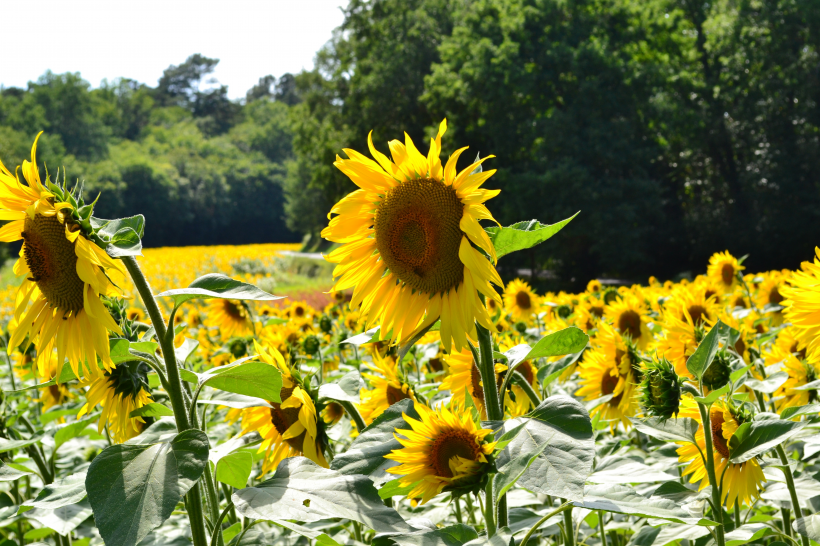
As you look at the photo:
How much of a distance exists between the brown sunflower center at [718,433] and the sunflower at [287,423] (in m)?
0.88

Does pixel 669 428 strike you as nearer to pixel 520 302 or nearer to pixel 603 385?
pixel 603 385

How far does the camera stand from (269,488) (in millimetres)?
999

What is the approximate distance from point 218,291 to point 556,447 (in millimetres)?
596

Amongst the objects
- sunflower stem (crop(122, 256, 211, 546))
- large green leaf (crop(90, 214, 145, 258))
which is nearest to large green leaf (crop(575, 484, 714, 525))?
sunflower stem (crop(122, 256, 211, 546))

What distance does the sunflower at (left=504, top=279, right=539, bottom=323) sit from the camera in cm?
425

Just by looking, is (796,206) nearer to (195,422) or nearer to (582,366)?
(582,366)

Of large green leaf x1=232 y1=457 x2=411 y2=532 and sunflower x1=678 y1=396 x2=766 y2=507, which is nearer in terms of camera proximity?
large green leaf x1=232 y1=457 x2=411 y2=532

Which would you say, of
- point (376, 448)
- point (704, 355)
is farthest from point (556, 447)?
point (704, 355)

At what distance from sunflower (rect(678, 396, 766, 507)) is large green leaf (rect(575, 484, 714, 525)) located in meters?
0.35

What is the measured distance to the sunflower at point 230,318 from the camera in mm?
3637

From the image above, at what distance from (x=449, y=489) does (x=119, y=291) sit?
0.62m

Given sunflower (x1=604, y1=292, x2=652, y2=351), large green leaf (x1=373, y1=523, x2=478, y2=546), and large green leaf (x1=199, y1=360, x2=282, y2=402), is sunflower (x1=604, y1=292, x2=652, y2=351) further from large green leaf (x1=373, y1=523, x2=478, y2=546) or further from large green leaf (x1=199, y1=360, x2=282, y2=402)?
large green leaf (x1=199, y1=360, x2=282, y2=402)

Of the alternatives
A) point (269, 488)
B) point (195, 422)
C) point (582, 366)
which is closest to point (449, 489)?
point (269, 488)

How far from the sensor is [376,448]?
3.64 feet
